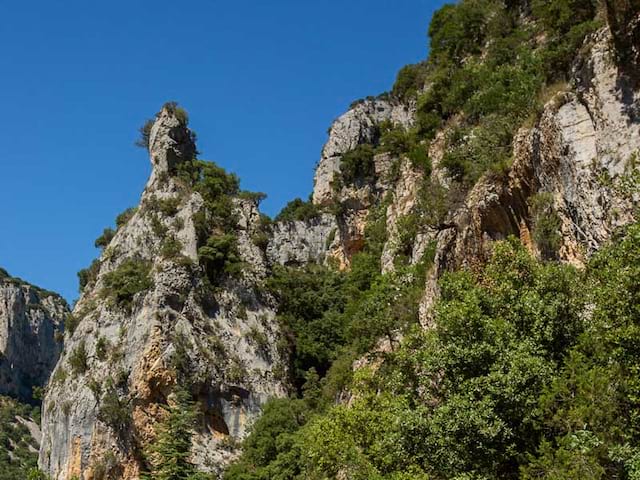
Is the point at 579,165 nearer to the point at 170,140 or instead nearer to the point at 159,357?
the point at 159,357

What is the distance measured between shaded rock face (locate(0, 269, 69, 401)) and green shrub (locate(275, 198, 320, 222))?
5609 centimetres

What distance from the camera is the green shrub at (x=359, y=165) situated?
55219 mm

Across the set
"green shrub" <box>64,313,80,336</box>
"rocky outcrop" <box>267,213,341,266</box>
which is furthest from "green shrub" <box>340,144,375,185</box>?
"green shrub" <box>64,313,80,336</box>

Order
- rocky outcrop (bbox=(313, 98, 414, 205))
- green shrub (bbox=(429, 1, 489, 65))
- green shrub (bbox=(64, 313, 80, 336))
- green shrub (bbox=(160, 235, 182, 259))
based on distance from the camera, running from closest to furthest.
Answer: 1. green shrub (bbox=(429, 1, 489, 65))
2. green shrub (bbox=(160, 235, 182, 259))
3. green shrub (bbox=(64, 313, 80, 336))
4. rocky outcrop (bbox=(313, 98, 414, 205))

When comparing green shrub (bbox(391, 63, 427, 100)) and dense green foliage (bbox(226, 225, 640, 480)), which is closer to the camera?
dense green foliage (bbox(226, 225, 640, 480))

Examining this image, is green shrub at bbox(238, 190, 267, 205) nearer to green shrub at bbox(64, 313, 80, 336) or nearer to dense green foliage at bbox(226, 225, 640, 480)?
green shrub at bbox(64, 313, 80, 336)

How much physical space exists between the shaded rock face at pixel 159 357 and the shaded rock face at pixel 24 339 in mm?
59498

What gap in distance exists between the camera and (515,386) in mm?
14398

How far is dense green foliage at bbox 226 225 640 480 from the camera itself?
1178 centimetres

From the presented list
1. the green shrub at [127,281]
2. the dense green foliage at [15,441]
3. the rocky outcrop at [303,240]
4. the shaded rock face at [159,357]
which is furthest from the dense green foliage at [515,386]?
the dense green foliage at [15,441]

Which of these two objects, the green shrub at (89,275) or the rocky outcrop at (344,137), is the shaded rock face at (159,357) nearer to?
the green shrub at (89,275)

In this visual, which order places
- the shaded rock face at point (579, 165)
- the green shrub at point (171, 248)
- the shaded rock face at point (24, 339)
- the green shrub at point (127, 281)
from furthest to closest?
the shaded rock face at point (24, 339) → the green shrub at point (171, 248) → the green shrub at point (127, 281) → the shaded rock face at point (579, 165)

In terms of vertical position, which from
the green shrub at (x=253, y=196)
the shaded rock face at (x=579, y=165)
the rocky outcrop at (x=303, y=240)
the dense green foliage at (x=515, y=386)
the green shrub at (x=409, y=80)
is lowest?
the dense green foliage at (x=515, y=386)

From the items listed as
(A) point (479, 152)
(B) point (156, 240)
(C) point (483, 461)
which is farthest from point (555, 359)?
(B) point (156, 240)
